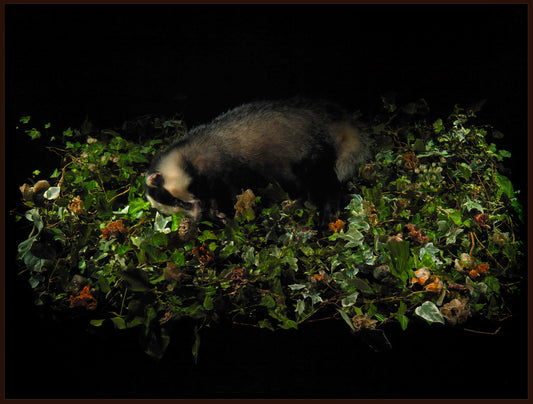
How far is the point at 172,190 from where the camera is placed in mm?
2045

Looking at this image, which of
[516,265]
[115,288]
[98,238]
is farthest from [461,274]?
[98,238]

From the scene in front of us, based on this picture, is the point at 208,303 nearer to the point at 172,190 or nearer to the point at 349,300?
the point at 349,300

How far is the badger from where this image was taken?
2115 millimetres

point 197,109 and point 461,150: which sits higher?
point 197,109

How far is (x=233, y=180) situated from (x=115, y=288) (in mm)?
707

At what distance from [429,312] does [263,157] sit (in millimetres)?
1021

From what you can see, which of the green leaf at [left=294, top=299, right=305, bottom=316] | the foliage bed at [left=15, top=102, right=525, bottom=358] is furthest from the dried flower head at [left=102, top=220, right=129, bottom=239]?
the green leaf at [left=294, top=299, right=305, bottom=316]

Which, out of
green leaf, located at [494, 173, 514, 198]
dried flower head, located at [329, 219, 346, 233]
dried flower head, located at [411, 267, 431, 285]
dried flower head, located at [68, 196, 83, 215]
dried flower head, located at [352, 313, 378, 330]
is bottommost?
dried flower head, located at [352, 313, 378, 330]

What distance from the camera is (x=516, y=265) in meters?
1.82

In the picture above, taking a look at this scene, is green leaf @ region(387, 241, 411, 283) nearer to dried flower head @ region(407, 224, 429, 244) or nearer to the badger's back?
dried flower head @ region(407, 224, 429, 244)

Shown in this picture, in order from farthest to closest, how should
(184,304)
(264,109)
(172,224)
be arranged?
1. (264,109)
2. (172,224)
3. (184,304)

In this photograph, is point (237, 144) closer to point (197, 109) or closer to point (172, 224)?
point (197, 109)

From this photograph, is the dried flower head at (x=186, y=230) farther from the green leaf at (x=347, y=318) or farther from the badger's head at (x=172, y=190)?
the green leaf at (x=347, y=318)

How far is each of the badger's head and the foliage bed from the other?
0.07 meters
